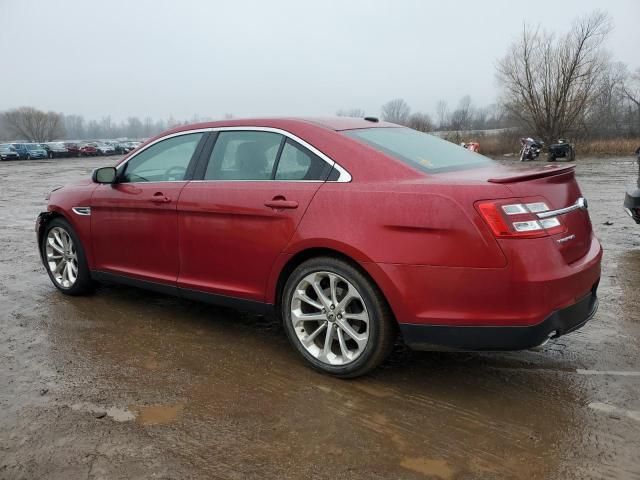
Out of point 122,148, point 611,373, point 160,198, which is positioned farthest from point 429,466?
point 122,148

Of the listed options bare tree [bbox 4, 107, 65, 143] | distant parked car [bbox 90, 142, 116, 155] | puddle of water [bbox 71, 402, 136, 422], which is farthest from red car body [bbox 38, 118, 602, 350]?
bare tree [bbox 4, 107, 65, 143]

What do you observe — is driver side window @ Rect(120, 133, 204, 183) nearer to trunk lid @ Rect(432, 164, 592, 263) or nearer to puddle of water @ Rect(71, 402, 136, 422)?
puddle of water @ Rect(71, 402, 136, 422)

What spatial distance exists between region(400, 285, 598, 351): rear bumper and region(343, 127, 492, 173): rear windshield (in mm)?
919

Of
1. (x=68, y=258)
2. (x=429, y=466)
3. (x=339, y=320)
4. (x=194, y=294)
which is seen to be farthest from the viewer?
(x=68, y=258)

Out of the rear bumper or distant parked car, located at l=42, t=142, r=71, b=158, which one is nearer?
the rear bumper

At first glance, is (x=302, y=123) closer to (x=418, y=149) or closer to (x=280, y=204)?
(x=280, y=204)

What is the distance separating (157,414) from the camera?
295 centimetres

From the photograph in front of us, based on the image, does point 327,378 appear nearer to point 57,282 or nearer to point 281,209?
point 281,209

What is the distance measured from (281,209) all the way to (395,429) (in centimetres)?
143

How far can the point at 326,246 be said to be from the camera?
10.4 feet

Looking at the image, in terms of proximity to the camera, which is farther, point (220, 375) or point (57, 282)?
point (57, 282)

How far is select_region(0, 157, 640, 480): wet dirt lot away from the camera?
249 cm

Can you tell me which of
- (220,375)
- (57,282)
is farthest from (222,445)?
(57,282)

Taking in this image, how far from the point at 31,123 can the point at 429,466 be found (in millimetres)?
108422
